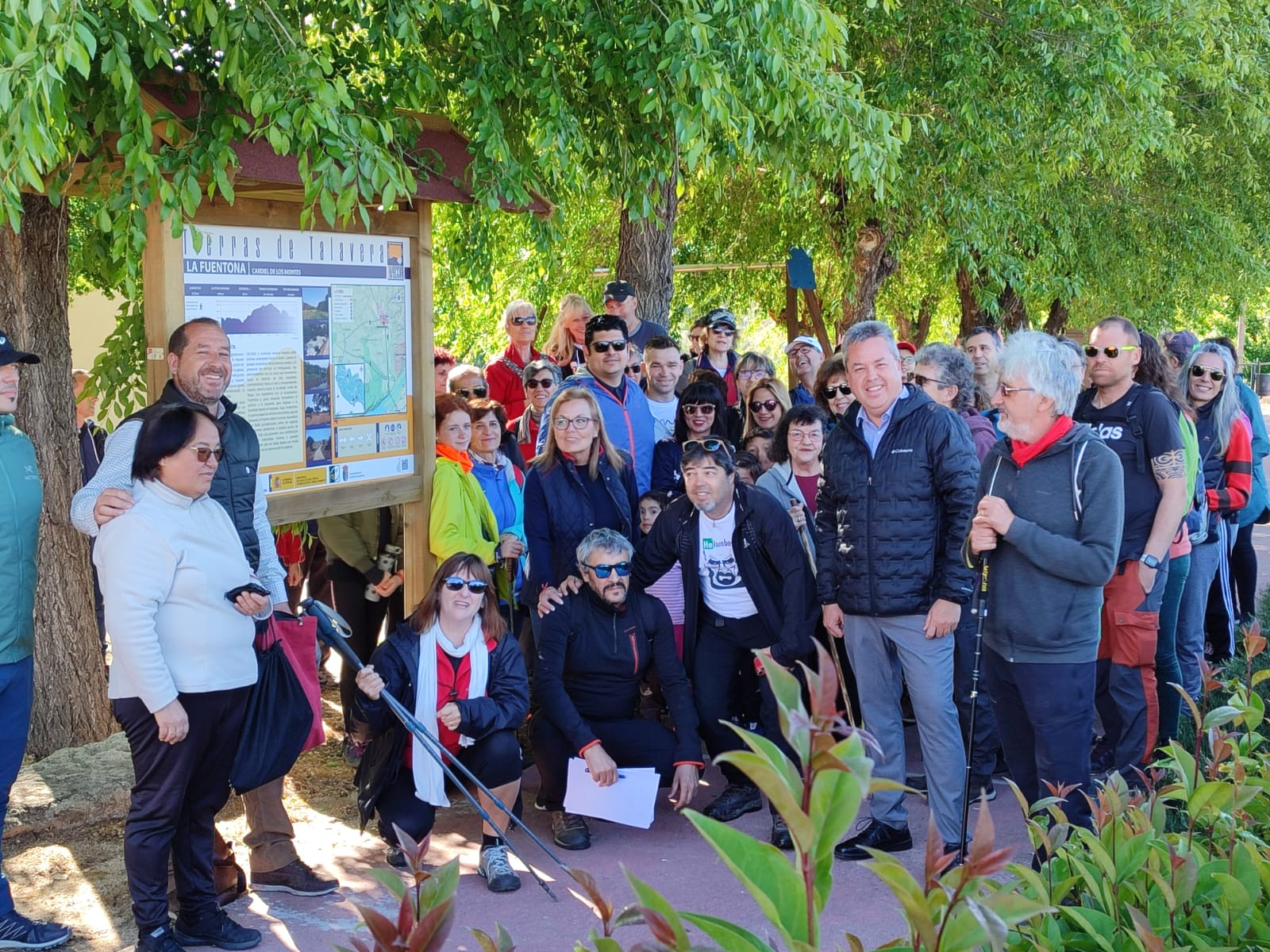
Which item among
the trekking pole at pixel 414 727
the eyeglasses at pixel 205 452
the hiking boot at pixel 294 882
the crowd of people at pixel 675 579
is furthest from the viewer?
the hiking boot at pixel 294 882

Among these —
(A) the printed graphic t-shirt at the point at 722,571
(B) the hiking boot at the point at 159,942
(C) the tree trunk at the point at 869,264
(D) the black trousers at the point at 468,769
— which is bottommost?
(B) the hiking boot at the point at 159,942

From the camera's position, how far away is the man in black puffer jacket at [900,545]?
4.77 meters

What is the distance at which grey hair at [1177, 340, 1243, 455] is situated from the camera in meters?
6.95

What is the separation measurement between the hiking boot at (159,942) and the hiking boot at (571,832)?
164cm

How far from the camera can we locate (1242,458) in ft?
23.0

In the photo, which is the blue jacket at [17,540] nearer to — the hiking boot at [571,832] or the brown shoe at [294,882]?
the brown shoe at [294,882]

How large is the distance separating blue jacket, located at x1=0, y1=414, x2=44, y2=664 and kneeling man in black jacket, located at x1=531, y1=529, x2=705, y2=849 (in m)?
2.07

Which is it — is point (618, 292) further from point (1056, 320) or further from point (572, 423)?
point (1056, 320)

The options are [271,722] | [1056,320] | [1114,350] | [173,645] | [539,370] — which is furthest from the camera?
[1056,320]

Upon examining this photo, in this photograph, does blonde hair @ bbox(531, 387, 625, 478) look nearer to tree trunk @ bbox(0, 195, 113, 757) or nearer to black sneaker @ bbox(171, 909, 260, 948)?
tree trunk @ bbox(0, 195, 113, 757)

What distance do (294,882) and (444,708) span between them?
831mm

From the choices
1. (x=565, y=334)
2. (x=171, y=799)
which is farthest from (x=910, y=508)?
(x=565, y=334)

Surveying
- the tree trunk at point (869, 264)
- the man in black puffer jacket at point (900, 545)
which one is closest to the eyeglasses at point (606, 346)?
the man in black puffer jacket at point (900, 545)

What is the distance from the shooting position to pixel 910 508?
4777 millimetres
